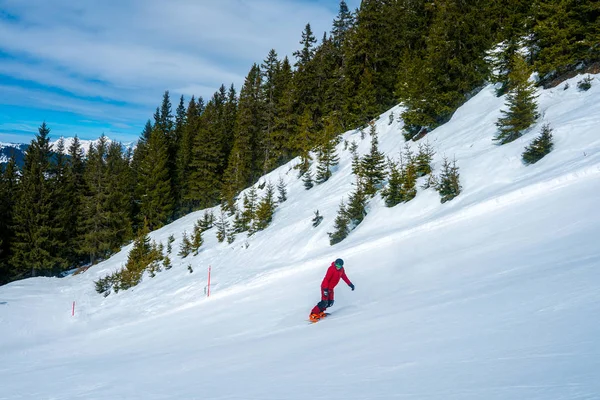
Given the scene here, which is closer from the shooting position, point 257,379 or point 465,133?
point 257,379

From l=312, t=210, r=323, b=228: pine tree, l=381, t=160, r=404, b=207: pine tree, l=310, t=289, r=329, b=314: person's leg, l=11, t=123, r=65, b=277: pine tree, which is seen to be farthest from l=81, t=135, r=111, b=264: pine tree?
l=310, t=289, r=329, b=314: person's leg

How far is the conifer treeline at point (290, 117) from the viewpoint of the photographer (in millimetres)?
24406

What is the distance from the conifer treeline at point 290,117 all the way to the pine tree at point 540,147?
800 centimetres

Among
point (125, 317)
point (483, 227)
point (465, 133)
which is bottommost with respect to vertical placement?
point (125, 317)

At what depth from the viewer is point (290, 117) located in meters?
41.9

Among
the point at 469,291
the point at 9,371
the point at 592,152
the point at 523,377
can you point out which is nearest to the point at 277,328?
the point at 469,291

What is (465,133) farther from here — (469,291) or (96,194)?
(96,194)

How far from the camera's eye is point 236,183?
1570 inches

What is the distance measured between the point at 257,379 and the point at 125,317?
12.7 m

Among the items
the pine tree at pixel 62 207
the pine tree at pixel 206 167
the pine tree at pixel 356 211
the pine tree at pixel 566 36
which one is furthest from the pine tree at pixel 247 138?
the pine tree at pixel 566 36

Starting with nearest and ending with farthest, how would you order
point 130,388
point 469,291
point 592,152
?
point 130,388
point 469,291
point 592,152

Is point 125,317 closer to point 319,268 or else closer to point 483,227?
point 319,268

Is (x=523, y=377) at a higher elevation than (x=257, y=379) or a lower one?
higher

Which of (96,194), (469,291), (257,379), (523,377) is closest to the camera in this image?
(523,377)
